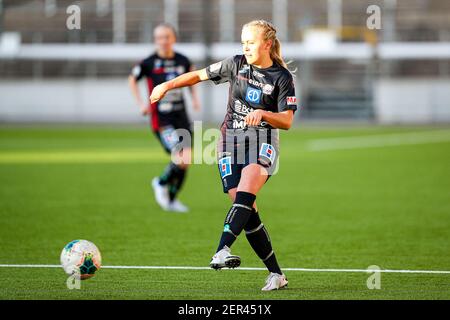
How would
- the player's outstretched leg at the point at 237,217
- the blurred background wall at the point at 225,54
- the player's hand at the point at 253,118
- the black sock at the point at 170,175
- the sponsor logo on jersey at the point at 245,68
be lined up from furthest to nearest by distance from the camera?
the blurred background wall at the point at 225,54
the black sock at the point at 170,175
the sponsor logo on jersey at the point at 245,68
the player's outstretched leg at the point at 237,217
the player's hand at the point at 253,118

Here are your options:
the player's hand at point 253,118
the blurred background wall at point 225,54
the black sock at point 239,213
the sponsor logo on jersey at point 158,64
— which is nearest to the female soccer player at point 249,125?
the black sock at point 239,213

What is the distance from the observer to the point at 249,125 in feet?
24.2

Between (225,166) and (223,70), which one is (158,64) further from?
(225,166)

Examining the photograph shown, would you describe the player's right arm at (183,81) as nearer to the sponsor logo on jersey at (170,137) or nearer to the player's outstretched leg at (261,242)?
the player's outstretched leg at (261,242)

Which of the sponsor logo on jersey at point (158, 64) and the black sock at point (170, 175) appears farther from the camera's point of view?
the sponsor logo on jersey at point (158, 64)

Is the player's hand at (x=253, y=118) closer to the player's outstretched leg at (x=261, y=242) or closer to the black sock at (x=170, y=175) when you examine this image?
the player's outstretched leg at (x=261, y=242)

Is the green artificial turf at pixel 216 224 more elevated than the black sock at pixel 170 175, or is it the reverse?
the black sock at pixel 170 175

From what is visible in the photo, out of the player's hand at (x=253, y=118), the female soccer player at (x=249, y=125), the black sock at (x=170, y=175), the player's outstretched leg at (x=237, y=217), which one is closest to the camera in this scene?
the player's hand at (x=253, y=118)

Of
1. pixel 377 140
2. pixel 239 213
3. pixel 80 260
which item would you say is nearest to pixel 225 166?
pixel 239 213

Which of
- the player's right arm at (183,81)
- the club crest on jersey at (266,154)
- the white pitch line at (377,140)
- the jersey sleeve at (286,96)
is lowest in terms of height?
the white pitch line at (377,140)

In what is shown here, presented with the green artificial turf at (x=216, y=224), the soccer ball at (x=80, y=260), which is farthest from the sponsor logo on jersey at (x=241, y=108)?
the soccer ball at (x=80, y=260)

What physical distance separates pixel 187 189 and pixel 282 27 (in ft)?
83.5

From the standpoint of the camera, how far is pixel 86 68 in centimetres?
4256

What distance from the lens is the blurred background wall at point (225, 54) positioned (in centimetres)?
4138
